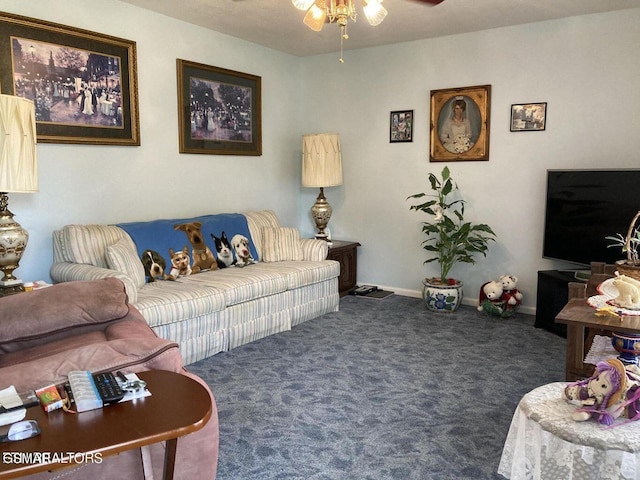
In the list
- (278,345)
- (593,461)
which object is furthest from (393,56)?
(593,461)

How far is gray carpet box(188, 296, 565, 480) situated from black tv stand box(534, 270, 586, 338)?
92mm

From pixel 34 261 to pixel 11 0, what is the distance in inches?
64.9

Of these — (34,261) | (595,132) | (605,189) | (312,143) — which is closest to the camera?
(34,261)

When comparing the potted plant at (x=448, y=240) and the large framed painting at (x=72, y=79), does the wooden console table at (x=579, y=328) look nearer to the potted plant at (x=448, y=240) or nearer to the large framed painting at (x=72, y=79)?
the potted plant at (x=448, y=240)

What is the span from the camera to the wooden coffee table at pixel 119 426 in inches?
39.0

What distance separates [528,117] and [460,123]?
58cm

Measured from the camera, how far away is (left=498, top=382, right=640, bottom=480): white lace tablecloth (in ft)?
4.70

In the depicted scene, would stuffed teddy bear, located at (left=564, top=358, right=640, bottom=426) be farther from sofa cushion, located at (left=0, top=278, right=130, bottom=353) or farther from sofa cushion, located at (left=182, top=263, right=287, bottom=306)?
sofa cushion, located at (left=182, top=263, right=287, bottom=306)

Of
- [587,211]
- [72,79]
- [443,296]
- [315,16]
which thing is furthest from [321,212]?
[315,16]

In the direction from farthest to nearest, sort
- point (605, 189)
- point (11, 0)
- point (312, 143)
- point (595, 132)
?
point (312, 143)
point (595, 132)
point (605, 189)
point (11, 0)

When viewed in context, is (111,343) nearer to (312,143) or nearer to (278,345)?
(278,345)

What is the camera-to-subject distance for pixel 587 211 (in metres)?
3.77

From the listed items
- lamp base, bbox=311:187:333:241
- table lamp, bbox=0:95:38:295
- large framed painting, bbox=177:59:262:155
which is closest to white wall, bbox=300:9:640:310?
lamp base, bbox=311:187:333:241

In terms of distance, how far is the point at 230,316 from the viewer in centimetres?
344
